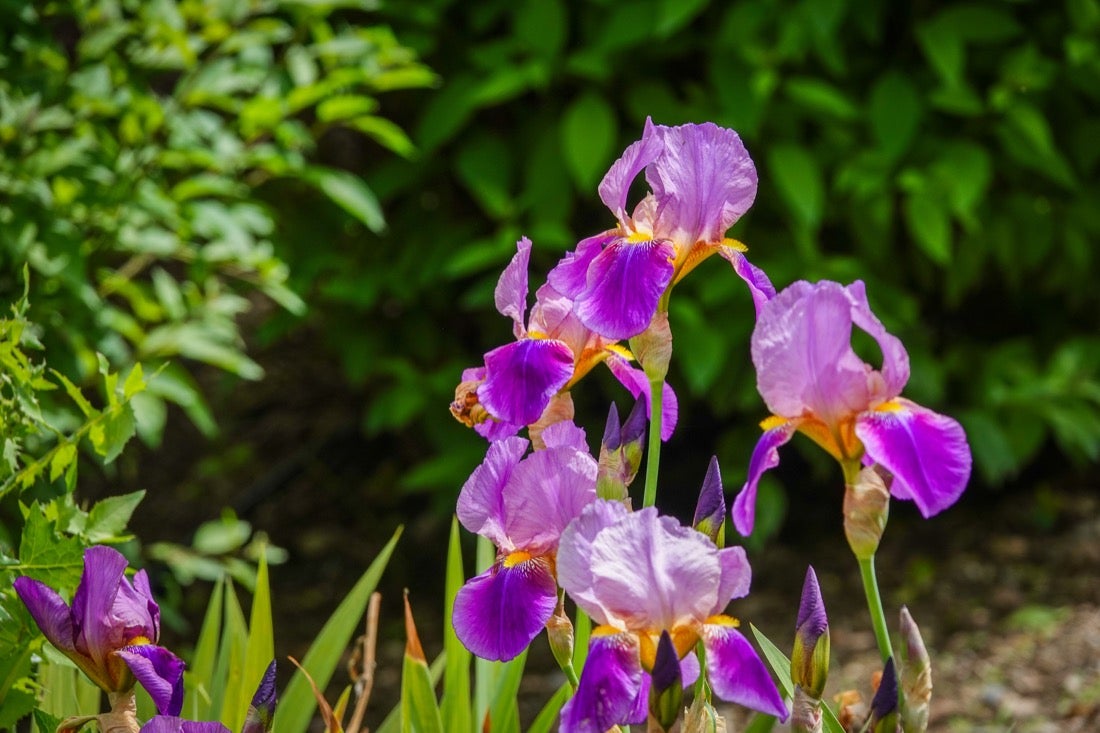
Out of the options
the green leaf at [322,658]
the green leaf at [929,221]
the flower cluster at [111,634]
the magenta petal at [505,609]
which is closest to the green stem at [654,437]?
the magenta petal at [505,609]

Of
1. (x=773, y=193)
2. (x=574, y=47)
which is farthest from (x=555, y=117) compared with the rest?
(x=773, y=193)

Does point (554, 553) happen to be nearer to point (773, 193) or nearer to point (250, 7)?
point (250, 7)

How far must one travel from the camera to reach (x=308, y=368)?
4.84 m

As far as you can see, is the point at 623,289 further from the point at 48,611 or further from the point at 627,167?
the point at 48,611

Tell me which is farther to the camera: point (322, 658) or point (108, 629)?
point (322, 658)

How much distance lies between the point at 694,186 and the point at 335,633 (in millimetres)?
894

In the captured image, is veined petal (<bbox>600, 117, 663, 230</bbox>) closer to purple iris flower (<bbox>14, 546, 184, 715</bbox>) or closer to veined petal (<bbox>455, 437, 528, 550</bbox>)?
veined petal (<bbox>455, 437, 528, 550</bbox>)

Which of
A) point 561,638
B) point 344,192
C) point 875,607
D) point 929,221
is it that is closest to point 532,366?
point 561,638

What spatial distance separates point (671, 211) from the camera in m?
0.99

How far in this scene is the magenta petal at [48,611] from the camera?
971mm

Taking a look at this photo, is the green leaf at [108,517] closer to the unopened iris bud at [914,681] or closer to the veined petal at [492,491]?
the veined petal at [492,491]

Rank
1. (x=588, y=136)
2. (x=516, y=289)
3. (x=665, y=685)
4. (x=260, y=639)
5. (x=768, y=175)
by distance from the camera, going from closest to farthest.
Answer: (x=665, y=685) → (x=516, y=289) → (x=260, y=639) → (x=588, y=136) → (x=768, y=175)

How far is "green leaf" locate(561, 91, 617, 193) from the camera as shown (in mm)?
2805

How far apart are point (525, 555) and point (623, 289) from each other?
23 cm
